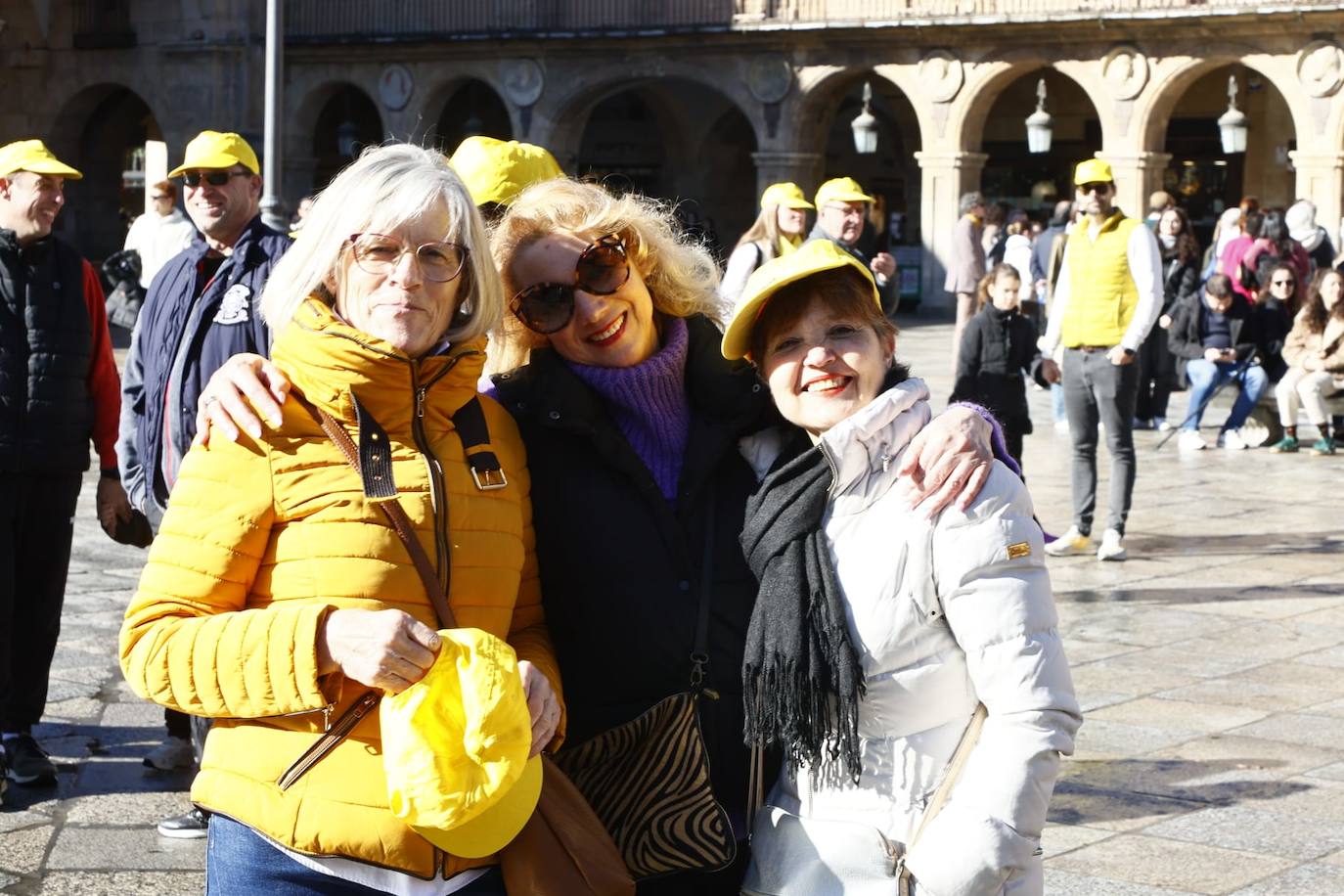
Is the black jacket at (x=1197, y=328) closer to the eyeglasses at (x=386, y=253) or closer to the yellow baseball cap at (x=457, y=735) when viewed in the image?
A: the eyeglasses at (x=386, y=253)

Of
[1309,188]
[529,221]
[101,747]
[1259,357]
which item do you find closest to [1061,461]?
[1259,357]

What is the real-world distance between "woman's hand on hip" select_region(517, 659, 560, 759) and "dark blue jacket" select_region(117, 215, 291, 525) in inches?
114

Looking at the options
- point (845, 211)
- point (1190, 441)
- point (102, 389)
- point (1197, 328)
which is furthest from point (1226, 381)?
point (102, 389)

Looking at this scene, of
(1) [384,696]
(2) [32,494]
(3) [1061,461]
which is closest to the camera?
(1) [384,696]

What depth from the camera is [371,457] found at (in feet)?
8.69

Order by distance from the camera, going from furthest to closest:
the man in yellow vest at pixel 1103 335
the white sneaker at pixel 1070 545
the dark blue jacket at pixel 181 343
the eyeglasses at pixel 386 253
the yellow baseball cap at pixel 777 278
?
1. the white sneaker at pixel 1070 545
2. the man in yellow vest at pixel 1103 335
3. the dark blue jacket at pixel 181 343
4. the yellow baseball cap at pixel 777 278
5. the eyeglasses at pixel 386 253

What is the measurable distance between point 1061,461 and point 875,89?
22.9 meters

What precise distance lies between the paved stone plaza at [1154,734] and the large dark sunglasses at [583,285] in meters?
2.60

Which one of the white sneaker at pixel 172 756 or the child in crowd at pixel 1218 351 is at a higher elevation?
the child in crowd at pixel 1218 351

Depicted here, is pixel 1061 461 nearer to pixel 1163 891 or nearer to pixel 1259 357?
pixel 1259 357

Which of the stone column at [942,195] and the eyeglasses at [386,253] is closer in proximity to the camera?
the eyeglasses at [386,253]

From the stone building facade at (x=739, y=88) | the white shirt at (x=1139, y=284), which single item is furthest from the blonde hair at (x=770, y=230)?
the stone building facade at (x=739, y=88)

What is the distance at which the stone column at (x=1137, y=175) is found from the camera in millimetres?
29641

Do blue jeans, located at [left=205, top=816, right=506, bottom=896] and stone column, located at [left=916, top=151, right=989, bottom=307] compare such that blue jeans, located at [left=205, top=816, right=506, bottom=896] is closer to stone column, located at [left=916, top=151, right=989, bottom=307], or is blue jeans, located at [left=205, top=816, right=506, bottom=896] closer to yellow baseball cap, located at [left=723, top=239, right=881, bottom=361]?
yellow baseball cap, located at [left=723, top=239, right=881, bottom=361]
